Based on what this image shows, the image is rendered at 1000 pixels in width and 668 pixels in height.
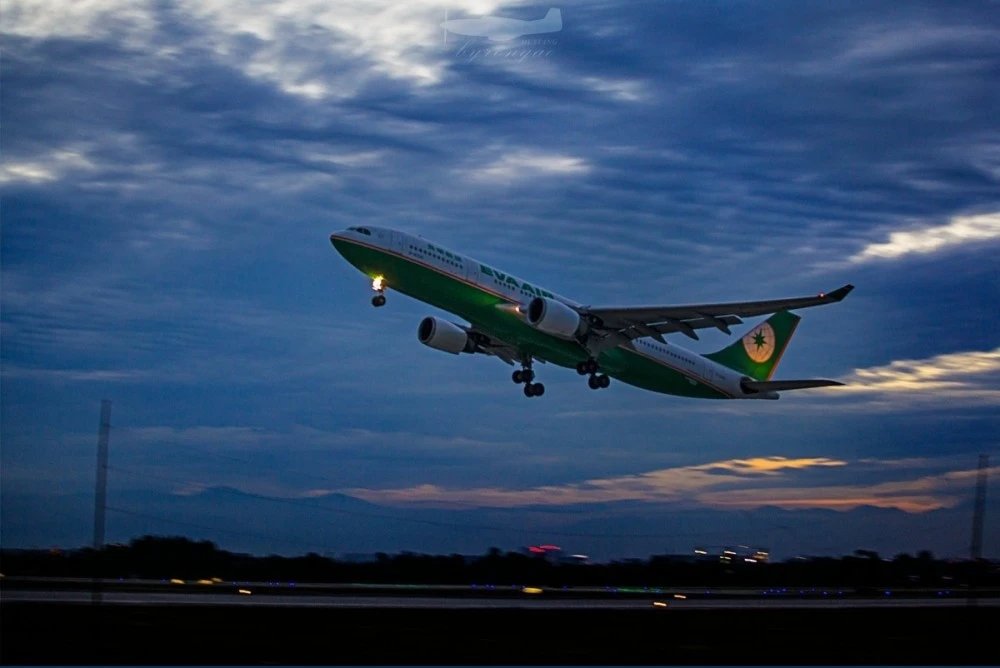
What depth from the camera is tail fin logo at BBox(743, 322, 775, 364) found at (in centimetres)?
6725

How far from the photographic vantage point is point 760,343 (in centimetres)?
6844

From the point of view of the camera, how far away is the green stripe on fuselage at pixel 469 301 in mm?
48000

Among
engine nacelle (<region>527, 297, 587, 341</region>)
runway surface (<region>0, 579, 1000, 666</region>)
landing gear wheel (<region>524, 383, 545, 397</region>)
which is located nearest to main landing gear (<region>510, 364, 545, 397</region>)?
landing gear wheel (<region>524, 383, 545, 397</region>)

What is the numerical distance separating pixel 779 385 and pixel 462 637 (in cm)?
3604

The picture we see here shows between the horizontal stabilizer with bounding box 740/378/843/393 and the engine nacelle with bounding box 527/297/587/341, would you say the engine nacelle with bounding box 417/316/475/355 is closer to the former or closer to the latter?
the engine nacelle with bounding box 527/297/587/341

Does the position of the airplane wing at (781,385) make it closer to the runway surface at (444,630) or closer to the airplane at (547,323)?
the airplane at (547,323)

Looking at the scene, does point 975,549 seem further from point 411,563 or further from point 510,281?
point 411,563

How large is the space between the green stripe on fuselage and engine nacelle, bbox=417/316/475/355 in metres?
2.93

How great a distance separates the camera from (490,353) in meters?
57.5

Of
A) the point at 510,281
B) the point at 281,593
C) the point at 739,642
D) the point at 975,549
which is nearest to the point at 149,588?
the point at 281,593

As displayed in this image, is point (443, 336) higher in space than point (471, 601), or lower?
higher

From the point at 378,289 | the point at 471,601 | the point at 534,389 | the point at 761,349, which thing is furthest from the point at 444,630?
the point at 761,349

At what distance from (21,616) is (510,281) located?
27568 millimetres

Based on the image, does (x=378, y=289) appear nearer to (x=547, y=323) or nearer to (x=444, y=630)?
(x=547, y=323)
